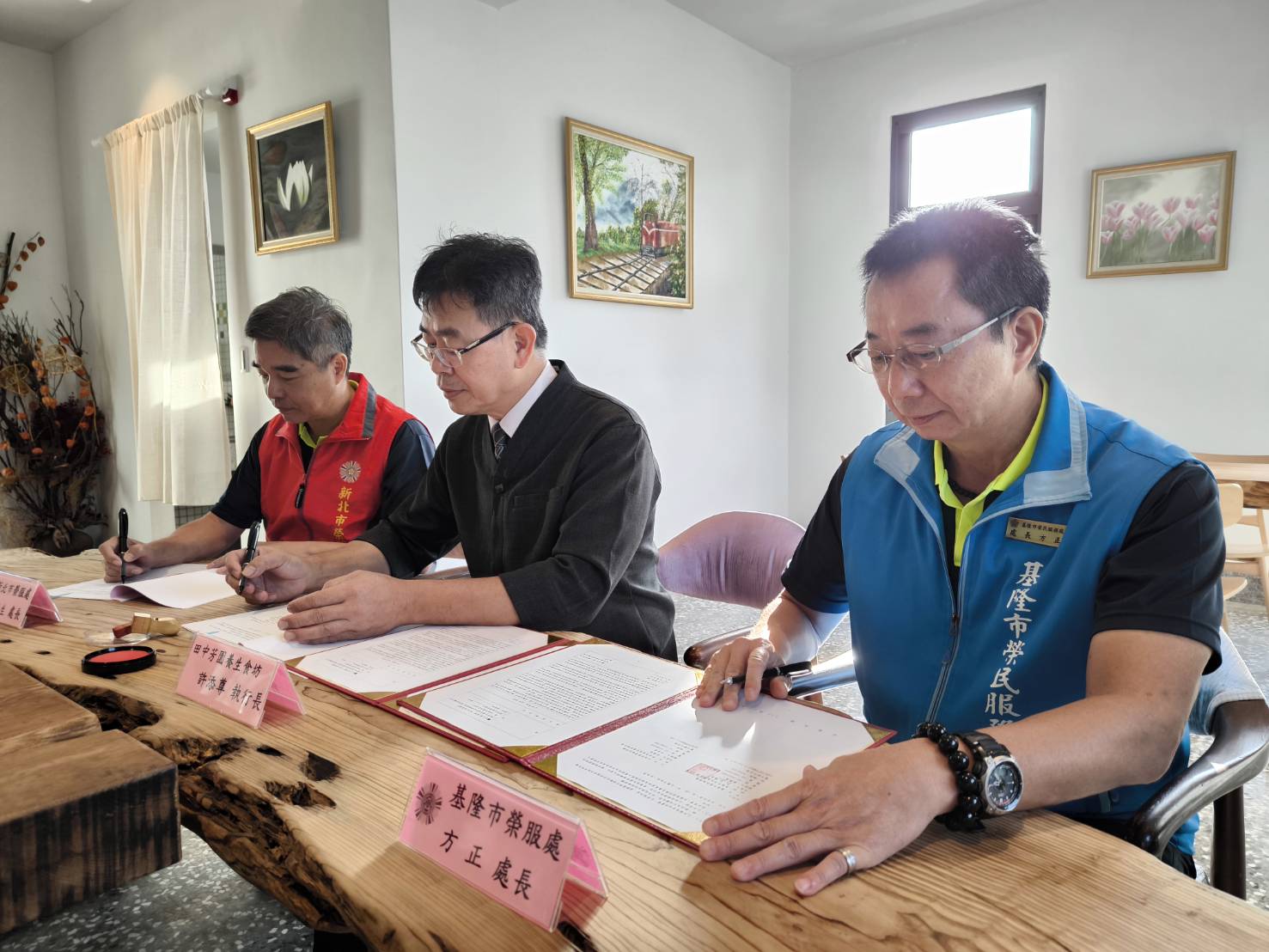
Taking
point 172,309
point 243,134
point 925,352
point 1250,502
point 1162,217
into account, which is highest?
point 243,134

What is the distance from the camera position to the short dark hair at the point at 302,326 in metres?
1.94

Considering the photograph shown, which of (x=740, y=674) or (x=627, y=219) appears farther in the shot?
(x=627, y=219)

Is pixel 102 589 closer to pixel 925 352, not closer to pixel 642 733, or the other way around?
pixel 642 733

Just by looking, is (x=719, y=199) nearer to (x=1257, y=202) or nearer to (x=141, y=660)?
(x=1257, y=202)

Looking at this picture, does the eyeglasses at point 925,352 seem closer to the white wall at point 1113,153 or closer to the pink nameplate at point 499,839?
the pink nameplate at point 499,839

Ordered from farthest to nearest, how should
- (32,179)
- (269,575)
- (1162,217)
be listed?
(32,179)
(1162,217)
(269,575)

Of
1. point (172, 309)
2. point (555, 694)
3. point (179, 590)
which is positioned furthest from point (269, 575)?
point (172, 309)

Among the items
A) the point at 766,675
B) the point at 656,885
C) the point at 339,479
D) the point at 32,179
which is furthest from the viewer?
the point at 32,179

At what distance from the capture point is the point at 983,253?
3.22ft

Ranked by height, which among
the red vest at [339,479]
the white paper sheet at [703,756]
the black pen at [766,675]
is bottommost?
the white paper sheet at [703,756]

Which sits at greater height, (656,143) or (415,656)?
(656,143)

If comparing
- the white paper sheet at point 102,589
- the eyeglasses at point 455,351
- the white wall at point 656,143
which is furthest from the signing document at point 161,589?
the white wall at point 656,143

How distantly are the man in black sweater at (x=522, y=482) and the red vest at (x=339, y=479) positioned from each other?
11.5 inches

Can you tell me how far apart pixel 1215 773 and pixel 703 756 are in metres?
0.51
